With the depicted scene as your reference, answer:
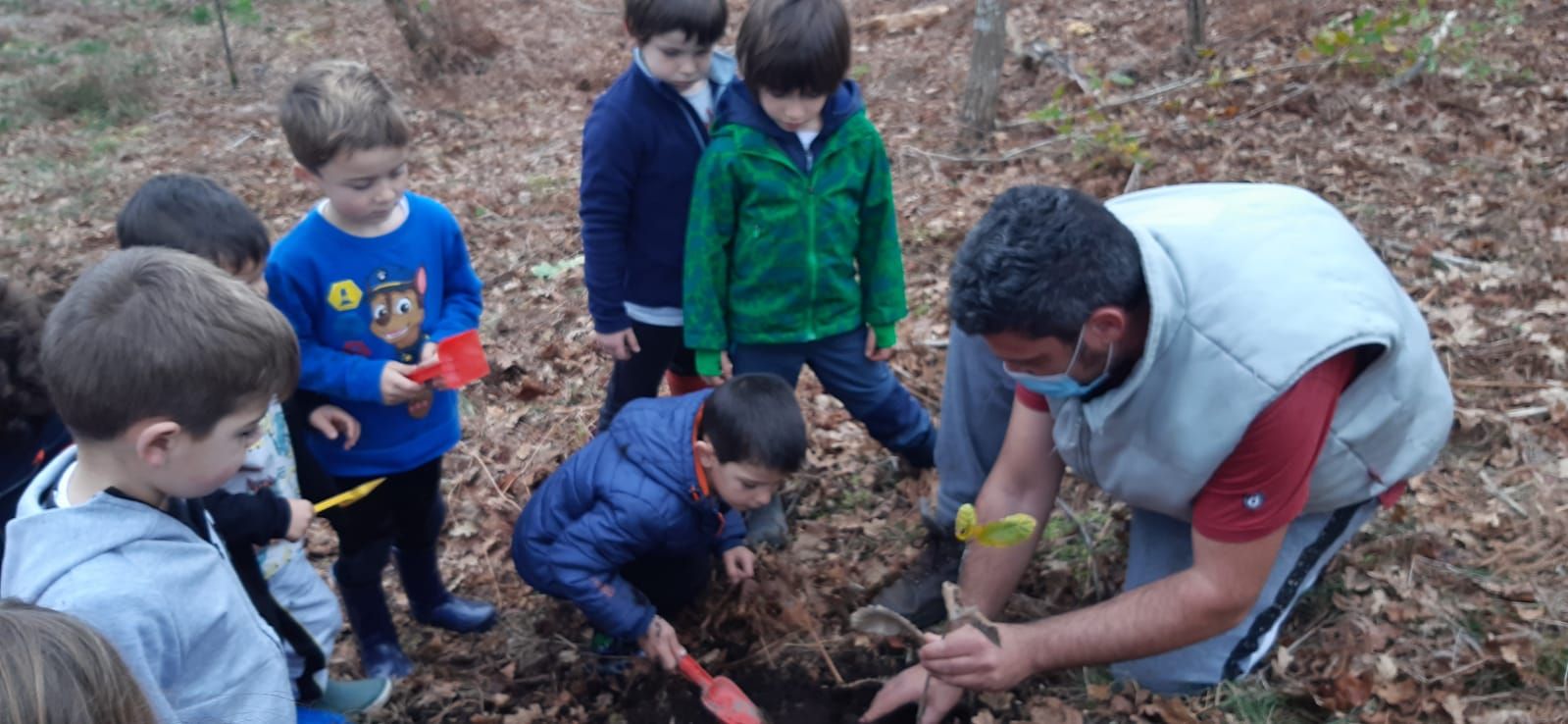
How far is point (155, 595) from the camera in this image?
1.75 meters

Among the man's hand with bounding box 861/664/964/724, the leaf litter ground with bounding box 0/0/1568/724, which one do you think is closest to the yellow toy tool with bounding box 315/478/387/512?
the leaf litter ground with bounding box 0/0/1568/724

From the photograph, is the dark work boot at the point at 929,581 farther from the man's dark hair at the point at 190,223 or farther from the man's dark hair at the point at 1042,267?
the man's dark hair at the point at 190,223

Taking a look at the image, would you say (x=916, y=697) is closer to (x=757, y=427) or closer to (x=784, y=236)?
(x=757, y=427)

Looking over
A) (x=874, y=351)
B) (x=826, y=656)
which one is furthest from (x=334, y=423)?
(x=874, y=351)

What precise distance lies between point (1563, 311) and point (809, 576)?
3346mm

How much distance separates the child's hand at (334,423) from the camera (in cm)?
277

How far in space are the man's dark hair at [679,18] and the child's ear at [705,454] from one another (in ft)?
4.36

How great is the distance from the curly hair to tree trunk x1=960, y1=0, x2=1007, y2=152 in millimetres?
5578

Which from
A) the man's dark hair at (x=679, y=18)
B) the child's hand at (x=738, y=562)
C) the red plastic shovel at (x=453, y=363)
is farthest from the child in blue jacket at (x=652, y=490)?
the man's dark hair at (x=679, y=18)

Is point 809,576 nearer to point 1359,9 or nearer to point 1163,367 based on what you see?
point 1163,367

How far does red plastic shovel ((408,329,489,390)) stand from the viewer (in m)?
2.77

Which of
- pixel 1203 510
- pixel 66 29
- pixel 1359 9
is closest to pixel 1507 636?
pixel 1203 510

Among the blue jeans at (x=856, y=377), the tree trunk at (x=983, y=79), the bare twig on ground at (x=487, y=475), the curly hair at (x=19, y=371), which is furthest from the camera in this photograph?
the tree trunk at (x=983, y=79)

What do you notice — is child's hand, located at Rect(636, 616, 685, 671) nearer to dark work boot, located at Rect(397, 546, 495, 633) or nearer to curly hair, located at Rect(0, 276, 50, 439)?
dark work boot, located at Rect(397, 546, 495, 633)
